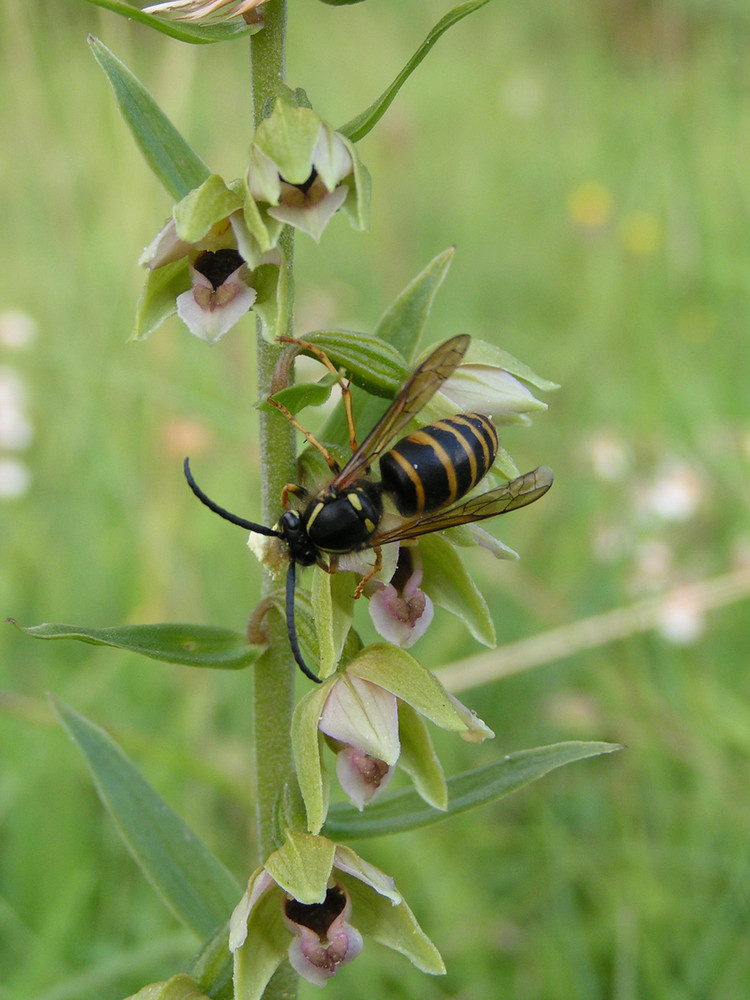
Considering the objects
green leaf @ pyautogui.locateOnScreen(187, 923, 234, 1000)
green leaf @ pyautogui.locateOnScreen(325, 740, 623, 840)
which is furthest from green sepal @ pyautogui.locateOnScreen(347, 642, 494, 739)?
green leaf @ pyautogui.locateOnScreen(187, 923, 234, 1000)

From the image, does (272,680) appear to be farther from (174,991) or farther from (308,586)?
(174,991)

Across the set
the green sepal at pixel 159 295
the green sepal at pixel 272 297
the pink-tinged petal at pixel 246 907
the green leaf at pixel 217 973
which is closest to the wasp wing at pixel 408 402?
the green sepal at pixel 272 297

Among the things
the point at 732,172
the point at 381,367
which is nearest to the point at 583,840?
the point at 381,367

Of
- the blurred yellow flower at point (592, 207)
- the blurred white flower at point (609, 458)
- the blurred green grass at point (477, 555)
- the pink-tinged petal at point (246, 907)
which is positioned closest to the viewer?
the pink-tinged petal at point (246, 907)

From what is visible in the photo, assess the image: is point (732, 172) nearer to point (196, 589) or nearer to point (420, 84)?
point (196, 589)

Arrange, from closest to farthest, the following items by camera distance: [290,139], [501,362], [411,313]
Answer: [290,139] → [501,362] → [411,313]

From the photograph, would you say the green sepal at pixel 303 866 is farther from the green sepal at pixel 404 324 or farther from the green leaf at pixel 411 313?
the green leaf at pixel 411 313

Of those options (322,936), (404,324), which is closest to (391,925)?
(322,936)
